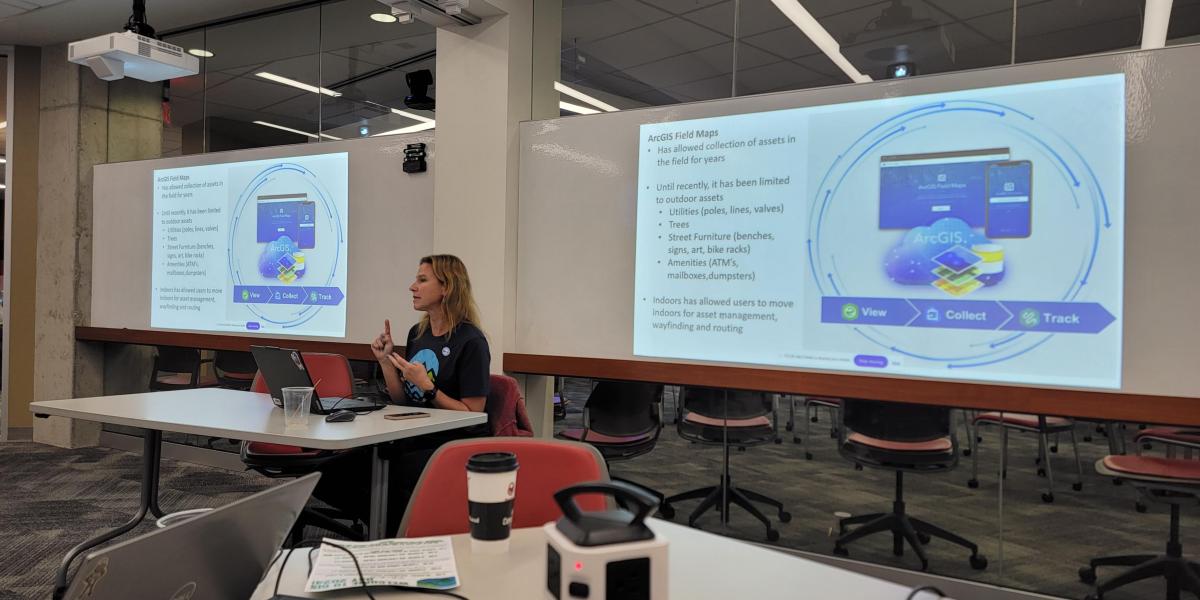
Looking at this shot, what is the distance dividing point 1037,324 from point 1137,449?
0.59 m

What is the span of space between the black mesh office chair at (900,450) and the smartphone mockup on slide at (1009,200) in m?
0.79

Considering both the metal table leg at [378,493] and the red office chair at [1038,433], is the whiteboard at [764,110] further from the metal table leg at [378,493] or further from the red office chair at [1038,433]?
the metal table leg at [378,493]

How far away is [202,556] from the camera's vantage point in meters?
0.86

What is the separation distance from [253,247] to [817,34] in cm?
400

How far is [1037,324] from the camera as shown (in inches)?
117

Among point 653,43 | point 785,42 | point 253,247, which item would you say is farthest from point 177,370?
point 785,42

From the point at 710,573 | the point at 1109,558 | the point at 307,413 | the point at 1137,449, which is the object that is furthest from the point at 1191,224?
the point at 307,413

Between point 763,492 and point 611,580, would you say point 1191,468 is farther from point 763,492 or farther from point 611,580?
point 611,580

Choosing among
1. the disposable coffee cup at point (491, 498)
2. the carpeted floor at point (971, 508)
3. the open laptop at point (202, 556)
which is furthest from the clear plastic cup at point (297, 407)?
the carpeted floor at point (971, 508)

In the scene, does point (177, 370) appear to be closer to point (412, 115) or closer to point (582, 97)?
point (412, 115)

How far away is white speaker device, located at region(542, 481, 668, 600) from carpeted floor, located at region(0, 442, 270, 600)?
10.3 ft

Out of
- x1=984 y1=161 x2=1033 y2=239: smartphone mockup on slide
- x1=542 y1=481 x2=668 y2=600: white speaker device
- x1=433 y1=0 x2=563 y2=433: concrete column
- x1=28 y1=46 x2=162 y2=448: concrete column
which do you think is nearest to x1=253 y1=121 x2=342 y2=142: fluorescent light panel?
x1=433 y1=0 x2=563 y2=433: concrete column

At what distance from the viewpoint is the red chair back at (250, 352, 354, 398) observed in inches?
145

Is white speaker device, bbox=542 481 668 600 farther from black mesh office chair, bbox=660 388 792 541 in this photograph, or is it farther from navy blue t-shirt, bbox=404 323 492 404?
black mesh office chair, bbox=660 388 792 541
